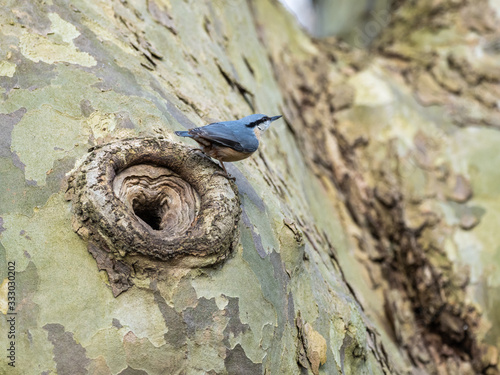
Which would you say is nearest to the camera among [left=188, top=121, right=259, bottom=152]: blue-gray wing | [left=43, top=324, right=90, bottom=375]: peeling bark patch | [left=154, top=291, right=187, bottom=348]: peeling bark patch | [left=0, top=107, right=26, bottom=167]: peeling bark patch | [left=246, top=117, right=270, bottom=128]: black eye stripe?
[left=43, top=324, right=90, bottom=375]: peeling bark patch

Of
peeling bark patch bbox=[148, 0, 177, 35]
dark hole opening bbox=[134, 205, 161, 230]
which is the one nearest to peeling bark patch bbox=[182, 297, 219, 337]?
dark hole opening bbox=[134, 205, 161, 230]

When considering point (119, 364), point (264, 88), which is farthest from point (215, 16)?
point (119, 364)

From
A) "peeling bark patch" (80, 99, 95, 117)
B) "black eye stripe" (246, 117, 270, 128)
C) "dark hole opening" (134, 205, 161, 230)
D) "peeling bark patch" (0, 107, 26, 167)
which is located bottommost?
"dark hole opening" (134, 205, 161, 230)

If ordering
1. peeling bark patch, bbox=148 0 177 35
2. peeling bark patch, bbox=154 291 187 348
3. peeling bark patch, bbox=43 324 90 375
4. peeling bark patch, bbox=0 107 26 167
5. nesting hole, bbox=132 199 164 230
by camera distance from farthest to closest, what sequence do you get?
peeling bark patch, bbox=148 0 177 35 < nesting hole, bbox=132 199 164 230 < peeling bark patch, bbox=0 107 26 167 < peeling bark patch, bbox=154 291 187 348 < peeling bark patch, bbox=43 324 90 375

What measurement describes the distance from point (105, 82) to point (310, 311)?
4.55ft

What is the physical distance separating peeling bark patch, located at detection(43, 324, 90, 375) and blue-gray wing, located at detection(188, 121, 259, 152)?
0.95 metres

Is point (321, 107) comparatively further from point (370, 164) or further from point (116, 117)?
point (116, 117)

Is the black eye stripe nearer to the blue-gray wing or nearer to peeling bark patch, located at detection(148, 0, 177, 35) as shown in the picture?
the blue-gray wing

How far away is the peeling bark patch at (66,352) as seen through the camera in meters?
1.56

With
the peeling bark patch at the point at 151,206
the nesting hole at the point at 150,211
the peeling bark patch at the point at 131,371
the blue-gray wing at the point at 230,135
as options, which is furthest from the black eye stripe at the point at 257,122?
the peeling bark patch at the point at 131,371

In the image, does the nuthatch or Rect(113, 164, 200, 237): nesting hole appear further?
the nuthatch

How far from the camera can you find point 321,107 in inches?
168

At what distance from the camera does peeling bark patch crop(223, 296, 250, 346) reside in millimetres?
1729

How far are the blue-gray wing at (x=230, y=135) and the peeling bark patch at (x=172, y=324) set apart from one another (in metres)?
0.73
